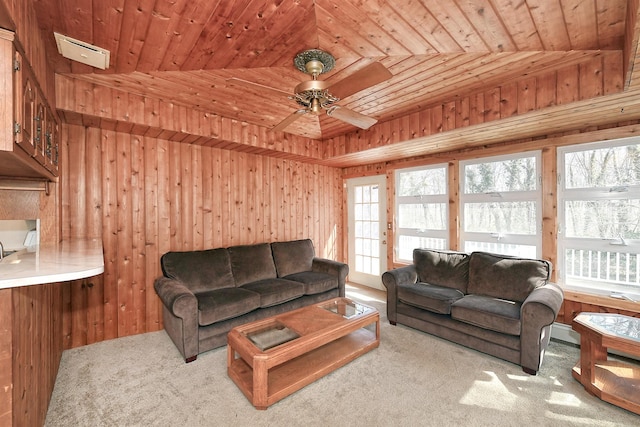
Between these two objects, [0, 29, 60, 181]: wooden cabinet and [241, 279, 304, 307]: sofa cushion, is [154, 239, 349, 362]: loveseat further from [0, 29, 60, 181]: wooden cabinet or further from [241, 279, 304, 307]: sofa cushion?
[0, 29, 60, 181]: wooden cabinet

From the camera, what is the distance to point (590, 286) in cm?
292

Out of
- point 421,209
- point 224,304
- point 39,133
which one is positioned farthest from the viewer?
point 421,209

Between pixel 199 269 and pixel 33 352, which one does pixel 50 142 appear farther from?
pixel 199 269

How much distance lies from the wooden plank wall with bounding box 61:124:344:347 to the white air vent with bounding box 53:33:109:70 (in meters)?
1.06

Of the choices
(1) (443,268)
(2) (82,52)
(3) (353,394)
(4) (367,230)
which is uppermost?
(2) (82,52)

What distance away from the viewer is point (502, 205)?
3547 mm

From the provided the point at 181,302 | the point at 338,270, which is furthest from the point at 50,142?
the point at 338,270

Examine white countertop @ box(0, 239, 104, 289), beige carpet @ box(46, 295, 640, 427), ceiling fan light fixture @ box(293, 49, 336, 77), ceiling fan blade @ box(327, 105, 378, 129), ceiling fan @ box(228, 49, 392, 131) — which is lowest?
beige carpet @ box(46, 295, 640, 427)

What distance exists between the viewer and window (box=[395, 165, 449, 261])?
4.14m

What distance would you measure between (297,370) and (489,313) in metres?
1.79

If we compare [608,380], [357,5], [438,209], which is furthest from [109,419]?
[438,209]

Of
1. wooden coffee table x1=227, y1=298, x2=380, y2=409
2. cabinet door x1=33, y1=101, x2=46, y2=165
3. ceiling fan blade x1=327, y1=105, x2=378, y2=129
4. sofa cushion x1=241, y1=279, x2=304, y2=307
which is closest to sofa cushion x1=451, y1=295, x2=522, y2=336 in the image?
wooden coffee table x1=227, y1=298, x2=380, y2=409

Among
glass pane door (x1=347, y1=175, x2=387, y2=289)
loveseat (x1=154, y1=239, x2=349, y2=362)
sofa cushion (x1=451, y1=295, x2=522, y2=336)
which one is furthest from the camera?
glass pane door (x1=347, y1=175, x2=387, y2=289)

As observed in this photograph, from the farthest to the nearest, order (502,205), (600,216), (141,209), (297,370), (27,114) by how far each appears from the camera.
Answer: (502,205), (141,209), (600,216), (297,370), (27,114)
